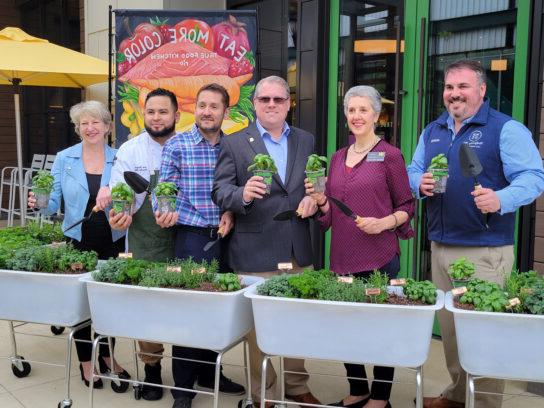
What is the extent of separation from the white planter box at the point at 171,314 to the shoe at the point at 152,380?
830 mm

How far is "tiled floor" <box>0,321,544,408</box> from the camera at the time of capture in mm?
3271

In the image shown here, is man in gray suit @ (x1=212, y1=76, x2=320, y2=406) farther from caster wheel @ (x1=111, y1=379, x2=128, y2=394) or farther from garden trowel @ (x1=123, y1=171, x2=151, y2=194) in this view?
caster wheel @ (x1=111, y1=379, x2=128, y2=394)

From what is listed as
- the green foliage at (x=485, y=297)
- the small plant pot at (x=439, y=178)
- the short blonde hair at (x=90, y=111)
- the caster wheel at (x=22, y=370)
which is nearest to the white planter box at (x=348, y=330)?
the green foliage at (x=485, y=297)

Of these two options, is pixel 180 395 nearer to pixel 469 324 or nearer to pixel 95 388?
pixel 95 388

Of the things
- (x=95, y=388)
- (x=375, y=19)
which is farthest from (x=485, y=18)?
(x=95, y=388)

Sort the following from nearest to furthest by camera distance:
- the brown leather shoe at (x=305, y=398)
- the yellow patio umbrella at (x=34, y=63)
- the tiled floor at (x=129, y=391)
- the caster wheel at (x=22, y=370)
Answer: the brown leather shoe at (x=305, y=398), the tiled floor at (x=129, y=391), the caster wheel at (x=22, y=370), the yellow patio umbrella at (x=34, y=63)

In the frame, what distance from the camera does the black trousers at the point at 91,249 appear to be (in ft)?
11.4

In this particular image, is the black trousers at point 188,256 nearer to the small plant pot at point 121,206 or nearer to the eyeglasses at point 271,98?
the small plant pot at point 121,206

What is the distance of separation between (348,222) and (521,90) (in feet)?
5.19

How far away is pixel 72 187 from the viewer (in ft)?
11.4

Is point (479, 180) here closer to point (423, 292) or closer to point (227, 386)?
point (423, 292)

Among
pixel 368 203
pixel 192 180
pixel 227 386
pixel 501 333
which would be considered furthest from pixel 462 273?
pixel 227 386

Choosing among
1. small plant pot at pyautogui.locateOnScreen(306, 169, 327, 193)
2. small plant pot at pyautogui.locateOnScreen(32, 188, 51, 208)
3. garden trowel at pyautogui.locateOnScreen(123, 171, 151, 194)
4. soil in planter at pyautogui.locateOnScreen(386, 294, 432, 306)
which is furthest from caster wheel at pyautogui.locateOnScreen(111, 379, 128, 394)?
soil in planter at pyautogui.locateOnScreen(386, 294, 432, 306)

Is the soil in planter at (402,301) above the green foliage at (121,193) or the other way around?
the other way around
